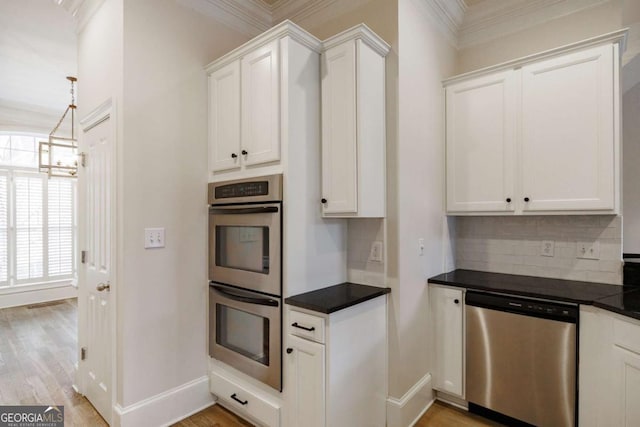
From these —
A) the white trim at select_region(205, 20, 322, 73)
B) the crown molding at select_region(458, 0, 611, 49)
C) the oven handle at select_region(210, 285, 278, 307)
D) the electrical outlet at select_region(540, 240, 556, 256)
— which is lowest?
the oven handle at select_region(210, 285, 278, 307)

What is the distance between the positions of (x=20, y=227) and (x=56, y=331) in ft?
8.01

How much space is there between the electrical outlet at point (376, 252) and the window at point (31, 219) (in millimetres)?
6179

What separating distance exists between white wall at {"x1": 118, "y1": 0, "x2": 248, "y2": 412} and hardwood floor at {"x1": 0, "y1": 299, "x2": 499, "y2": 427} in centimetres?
47

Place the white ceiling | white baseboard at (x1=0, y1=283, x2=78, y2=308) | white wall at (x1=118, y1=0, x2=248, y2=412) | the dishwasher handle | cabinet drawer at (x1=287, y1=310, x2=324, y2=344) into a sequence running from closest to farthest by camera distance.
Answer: cabinet drawer at (x1=287, y1=310, x2=324, y2=344) → the dishwasher handle → white wall at (x1=118, y1=0, x2=248, y2=412) → the white ceiling → white baseboard at (x1=0, y1=283, x2=78, y2=308)

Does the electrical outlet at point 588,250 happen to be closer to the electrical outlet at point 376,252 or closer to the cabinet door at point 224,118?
the electrical outlet at point 376,252

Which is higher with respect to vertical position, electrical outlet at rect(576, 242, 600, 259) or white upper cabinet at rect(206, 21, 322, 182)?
white upper cabinet at rect(206, 21, 322, 182)

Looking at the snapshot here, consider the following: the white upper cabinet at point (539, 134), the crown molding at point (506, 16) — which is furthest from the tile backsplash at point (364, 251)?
the crown molding at point (506, 16)

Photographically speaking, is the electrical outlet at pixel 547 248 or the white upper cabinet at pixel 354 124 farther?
the electrical outlet at pixel 547 248

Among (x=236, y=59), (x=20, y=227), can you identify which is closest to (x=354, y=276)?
(x=236, y=59)

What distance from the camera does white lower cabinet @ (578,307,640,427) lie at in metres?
1.69

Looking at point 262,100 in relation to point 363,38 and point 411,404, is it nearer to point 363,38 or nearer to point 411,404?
point 363,38

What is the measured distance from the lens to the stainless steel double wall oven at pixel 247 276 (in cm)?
198

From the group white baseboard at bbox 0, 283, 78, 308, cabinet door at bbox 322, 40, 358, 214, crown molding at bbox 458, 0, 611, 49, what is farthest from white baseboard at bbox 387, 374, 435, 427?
white baseboard at bbox 0, 283, 78, 308

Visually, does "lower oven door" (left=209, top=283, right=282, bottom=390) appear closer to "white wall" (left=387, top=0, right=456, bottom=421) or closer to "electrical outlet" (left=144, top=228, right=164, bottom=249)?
"electrical outlet" (left=144, top=228, right=164, bottom=249)
